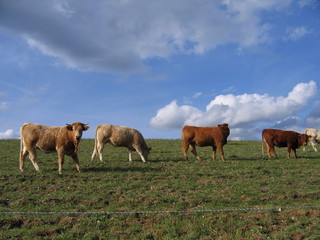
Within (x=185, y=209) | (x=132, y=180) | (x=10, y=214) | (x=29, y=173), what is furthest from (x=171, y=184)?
(x=29, y=173)

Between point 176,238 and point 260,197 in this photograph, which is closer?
point 176,238

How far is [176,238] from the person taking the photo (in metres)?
6.29

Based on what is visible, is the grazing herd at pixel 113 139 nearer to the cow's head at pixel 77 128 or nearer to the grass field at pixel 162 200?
the cow's head at pixel 77 128

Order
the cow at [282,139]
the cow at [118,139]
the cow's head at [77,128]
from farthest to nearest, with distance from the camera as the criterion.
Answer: the cow at [282,139], the cow at [118,139], the cow's head at [77,128]

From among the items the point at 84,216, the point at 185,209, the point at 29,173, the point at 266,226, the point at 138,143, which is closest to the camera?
the point at 266,226

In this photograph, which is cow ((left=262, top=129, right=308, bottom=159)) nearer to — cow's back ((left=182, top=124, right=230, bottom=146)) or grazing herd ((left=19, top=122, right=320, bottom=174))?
grazing herd ((left=19, top=122, right=320, bottom=174))

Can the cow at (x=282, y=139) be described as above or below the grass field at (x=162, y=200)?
above

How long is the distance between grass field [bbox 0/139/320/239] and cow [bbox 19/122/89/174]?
90 cm

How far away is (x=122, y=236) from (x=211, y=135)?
12.7m

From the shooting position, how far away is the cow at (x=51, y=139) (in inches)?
526

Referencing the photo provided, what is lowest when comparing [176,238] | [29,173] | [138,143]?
[176,238]

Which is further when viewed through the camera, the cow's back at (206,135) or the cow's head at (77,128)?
the cow's back at (206,135)

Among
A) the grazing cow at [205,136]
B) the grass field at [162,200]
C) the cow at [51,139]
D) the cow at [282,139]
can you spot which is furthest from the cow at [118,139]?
the cow at [282,139]

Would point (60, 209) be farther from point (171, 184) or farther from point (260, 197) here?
point (260, 197)
